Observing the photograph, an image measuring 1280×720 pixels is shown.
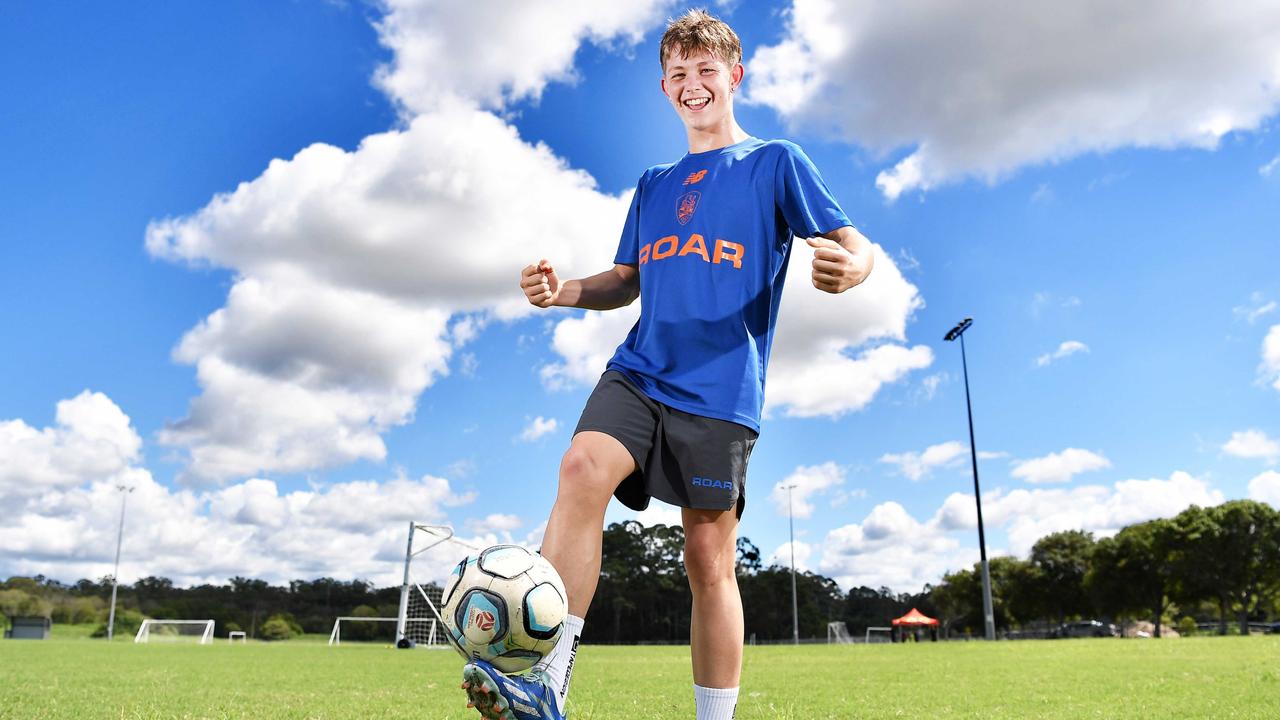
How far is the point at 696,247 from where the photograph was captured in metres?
2.91

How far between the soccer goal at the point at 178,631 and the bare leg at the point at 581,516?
39725 mm

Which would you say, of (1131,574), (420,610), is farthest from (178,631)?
(1131,574)

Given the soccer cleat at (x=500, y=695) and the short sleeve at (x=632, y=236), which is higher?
the short sleeve at (x=632, y=236)

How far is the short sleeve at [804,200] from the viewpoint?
2955mm

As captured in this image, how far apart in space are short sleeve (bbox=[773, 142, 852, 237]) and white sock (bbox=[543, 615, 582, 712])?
1.52 metres

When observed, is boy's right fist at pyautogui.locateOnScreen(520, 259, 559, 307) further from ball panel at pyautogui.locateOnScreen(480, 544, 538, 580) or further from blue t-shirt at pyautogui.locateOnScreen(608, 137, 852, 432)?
ball panel at pyautogui.locateOnScreen(480, 544, 538, 580)

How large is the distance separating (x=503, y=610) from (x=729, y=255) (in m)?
1.43

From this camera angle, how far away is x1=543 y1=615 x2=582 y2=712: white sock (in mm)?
2219

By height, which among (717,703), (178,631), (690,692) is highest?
(717,703)

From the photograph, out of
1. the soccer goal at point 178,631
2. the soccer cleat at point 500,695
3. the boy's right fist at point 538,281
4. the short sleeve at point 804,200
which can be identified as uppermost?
the short sleeve at point 804,200

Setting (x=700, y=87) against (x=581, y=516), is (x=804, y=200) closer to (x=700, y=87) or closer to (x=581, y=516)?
(x=700, y=87)

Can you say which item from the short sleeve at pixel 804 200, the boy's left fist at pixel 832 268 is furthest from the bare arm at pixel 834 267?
the short sleeve at pixel 804 200

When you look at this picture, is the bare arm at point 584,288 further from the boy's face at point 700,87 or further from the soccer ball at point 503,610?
the soccer ball at point 503,610

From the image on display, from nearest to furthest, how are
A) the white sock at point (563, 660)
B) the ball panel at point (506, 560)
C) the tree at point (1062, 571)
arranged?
the ball panel at point (506, 560) → the white sock at point (563, 660) → the tree at point (1062, 571)
